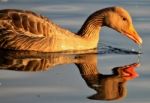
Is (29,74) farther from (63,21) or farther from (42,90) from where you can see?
(63,21)

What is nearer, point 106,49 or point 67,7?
point 106,49

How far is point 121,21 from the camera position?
18.2 m

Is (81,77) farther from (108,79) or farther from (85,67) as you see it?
(85,67)

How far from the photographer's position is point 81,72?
15.3 meters

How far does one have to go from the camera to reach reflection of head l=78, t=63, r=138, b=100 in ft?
45.1

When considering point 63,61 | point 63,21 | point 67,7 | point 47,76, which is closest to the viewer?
point 47,76

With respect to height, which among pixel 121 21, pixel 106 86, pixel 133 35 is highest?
pixel 121 21

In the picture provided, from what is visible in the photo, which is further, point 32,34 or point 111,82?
point 32,34

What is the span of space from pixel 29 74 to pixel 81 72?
3.54 ft

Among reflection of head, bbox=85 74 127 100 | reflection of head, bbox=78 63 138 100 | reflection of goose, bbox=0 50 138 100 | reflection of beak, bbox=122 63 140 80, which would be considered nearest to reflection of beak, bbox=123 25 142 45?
reflection of goose, bbox=0 50 138 100

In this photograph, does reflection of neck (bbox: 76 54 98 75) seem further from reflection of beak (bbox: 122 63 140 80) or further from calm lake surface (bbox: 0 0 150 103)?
reflection of beak (bbox: 122 63 140 80)

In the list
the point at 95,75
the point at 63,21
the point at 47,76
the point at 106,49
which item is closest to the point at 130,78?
the point at 95,75

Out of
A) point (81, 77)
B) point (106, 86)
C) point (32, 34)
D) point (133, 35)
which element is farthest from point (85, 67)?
point (133, 35)

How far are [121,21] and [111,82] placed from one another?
12.7ft
